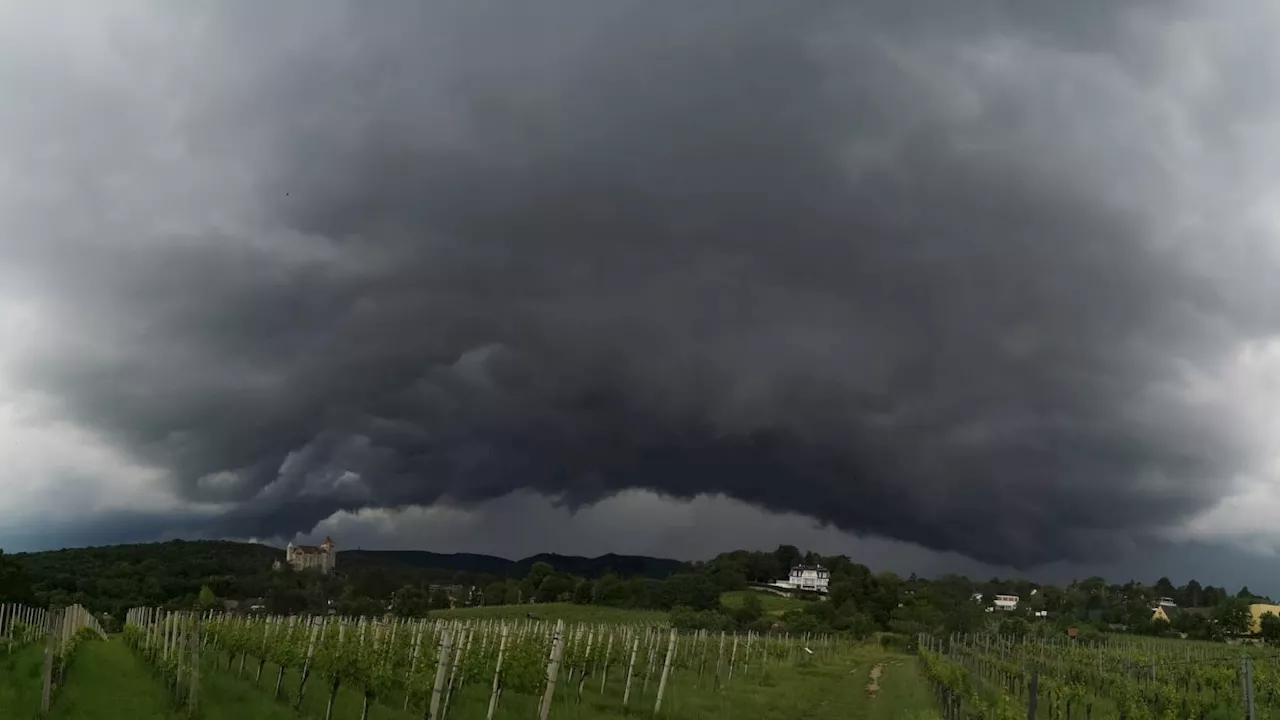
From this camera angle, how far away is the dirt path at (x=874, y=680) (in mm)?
38662

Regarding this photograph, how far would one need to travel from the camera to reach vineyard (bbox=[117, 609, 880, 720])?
1867 cm

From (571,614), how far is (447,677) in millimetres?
78733

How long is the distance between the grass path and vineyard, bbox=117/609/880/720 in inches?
22.5

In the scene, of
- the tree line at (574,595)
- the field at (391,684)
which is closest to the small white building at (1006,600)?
the tree line at (574,595)

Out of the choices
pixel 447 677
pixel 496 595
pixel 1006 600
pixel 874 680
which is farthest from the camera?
pixel 1006 600

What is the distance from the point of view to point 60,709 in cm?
1750

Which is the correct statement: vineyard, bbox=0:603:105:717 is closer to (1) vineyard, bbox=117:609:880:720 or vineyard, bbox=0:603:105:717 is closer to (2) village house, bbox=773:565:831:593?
(1) vineyard, bbox=117:609:880:720

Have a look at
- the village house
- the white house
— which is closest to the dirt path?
the village house

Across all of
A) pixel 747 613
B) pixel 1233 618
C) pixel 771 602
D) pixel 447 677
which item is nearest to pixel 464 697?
pixel 447 677

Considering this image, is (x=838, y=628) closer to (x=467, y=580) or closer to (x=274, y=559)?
(x=467, y=580)

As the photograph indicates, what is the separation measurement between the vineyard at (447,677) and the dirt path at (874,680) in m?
1.02

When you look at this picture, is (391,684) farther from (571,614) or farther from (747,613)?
(747,613)

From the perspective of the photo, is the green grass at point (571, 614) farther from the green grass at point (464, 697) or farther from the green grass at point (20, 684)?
the green grass at point (20, 684)

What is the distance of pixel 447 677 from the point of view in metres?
22.5
